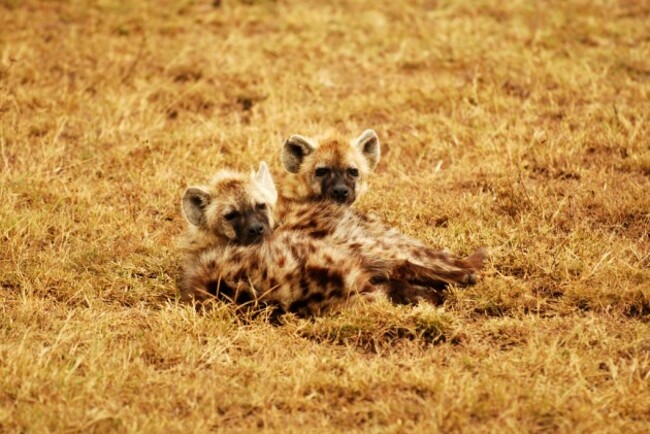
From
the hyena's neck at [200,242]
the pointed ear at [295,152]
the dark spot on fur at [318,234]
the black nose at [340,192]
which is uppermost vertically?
the pointed ear at [295,152]

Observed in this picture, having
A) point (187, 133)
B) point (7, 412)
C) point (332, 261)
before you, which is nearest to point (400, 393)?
point (332, 261)

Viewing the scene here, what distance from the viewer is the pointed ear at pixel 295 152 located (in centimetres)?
552

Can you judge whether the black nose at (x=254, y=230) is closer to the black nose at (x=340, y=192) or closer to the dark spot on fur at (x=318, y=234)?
the dark spot on fur at (x=318, y=234)

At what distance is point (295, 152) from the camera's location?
18.3 ft

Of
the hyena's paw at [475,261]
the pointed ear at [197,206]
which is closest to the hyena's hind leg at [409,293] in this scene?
the hyena's paw at [475,261]

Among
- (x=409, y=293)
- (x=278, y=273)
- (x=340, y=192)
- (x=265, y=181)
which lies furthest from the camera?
(x=340, y=192)

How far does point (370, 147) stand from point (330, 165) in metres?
0.48

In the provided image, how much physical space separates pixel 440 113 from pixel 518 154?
3.17 ft

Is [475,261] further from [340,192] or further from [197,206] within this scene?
[197,206]

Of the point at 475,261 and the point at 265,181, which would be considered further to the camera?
the point at 265,181

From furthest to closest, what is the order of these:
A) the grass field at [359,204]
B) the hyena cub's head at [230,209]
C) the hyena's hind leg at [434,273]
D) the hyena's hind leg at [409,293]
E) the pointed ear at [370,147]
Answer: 1. the pointed ear at [370,147]
2. the hyena cub's head at [230,209]
3. the hyena's hind leg at [434,273]
4. the hyena's hind leg at [409,293]
5. the grass field at [359,204]

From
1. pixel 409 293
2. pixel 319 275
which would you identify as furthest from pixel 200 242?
pixel 409 293

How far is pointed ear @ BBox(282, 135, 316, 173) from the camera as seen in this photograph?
5.52m

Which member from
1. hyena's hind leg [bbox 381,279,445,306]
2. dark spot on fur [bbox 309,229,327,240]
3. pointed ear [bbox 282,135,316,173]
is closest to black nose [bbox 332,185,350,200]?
pointed ear [bbox 282,135,316,173]
